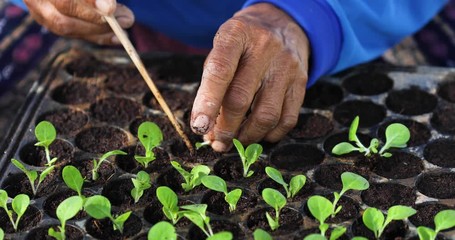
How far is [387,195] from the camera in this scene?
3.99ft

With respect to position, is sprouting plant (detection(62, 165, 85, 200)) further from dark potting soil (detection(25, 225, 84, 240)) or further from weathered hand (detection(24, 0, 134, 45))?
weathered hand (detection(24, 0, 134, 45))

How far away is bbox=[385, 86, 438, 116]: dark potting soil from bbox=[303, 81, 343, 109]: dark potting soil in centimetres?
11

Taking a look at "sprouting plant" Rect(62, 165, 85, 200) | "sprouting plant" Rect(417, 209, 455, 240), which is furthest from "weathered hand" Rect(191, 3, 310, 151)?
"sprouting plant" Rect(417, 209, 455, 240)

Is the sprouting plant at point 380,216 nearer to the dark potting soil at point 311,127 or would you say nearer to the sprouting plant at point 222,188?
the sprouting plant at point 222,188

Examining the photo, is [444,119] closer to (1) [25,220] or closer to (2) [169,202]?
(2) [169,202]

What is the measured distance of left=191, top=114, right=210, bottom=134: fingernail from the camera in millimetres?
1181

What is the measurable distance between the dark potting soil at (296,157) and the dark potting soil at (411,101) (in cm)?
24

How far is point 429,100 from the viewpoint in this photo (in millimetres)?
1494

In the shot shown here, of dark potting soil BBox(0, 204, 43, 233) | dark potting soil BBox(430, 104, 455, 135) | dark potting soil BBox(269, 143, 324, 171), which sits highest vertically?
dark potting soil BBox(0, 204, 43, 233)

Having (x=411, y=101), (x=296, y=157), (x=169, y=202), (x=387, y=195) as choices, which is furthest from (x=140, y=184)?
(x=411, y=101)

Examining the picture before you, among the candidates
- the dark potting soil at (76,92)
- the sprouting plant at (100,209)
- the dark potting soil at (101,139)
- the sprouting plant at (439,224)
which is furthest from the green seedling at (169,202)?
the dark potting soil at (76,92)

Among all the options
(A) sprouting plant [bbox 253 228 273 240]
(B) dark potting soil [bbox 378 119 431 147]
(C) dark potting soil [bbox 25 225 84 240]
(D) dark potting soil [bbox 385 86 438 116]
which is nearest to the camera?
(A) sprouting plant [bbox 253 228 273 240]

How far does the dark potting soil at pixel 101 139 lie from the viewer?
138 cm

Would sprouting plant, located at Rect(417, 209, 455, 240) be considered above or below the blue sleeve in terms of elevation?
below
